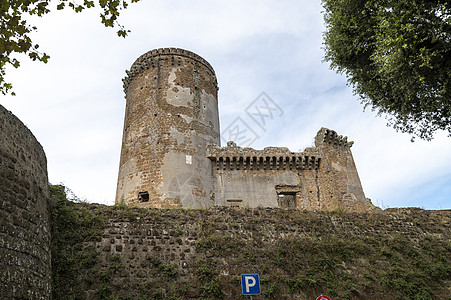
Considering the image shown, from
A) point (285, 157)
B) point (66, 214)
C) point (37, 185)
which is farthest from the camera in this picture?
point (285, 157)

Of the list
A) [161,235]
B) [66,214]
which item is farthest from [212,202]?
[66,214]

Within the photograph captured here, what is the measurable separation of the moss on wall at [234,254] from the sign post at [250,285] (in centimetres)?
193

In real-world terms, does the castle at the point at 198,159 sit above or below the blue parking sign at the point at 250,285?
above

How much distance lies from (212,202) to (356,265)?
8.17 meters

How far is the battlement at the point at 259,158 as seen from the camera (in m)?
18.0

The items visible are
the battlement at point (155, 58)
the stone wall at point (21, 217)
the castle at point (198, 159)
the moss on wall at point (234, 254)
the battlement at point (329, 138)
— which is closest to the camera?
the stone wall at point (21, 217)

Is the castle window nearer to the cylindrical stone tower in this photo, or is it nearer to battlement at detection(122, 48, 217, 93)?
the cylindrical stone tower

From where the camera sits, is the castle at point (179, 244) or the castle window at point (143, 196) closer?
the castle at point (179, 244)

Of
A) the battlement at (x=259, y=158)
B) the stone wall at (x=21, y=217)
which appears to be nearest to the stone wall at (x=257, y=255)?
the stone wall at (x=21, y=217)

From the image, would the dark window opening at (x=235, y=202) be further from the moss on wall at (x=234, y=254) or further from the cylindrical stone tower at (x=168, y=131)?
the moss on wall at (x=234, y=254)

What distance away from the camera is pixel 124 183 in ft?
55.5

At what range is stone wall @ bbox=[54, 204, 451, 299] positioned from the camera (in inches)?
332

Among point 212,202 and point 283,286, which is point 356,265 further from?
point 212,202

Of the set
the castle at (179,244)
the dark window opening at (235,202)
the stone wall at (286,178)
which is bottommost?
the castle at (179,244)
